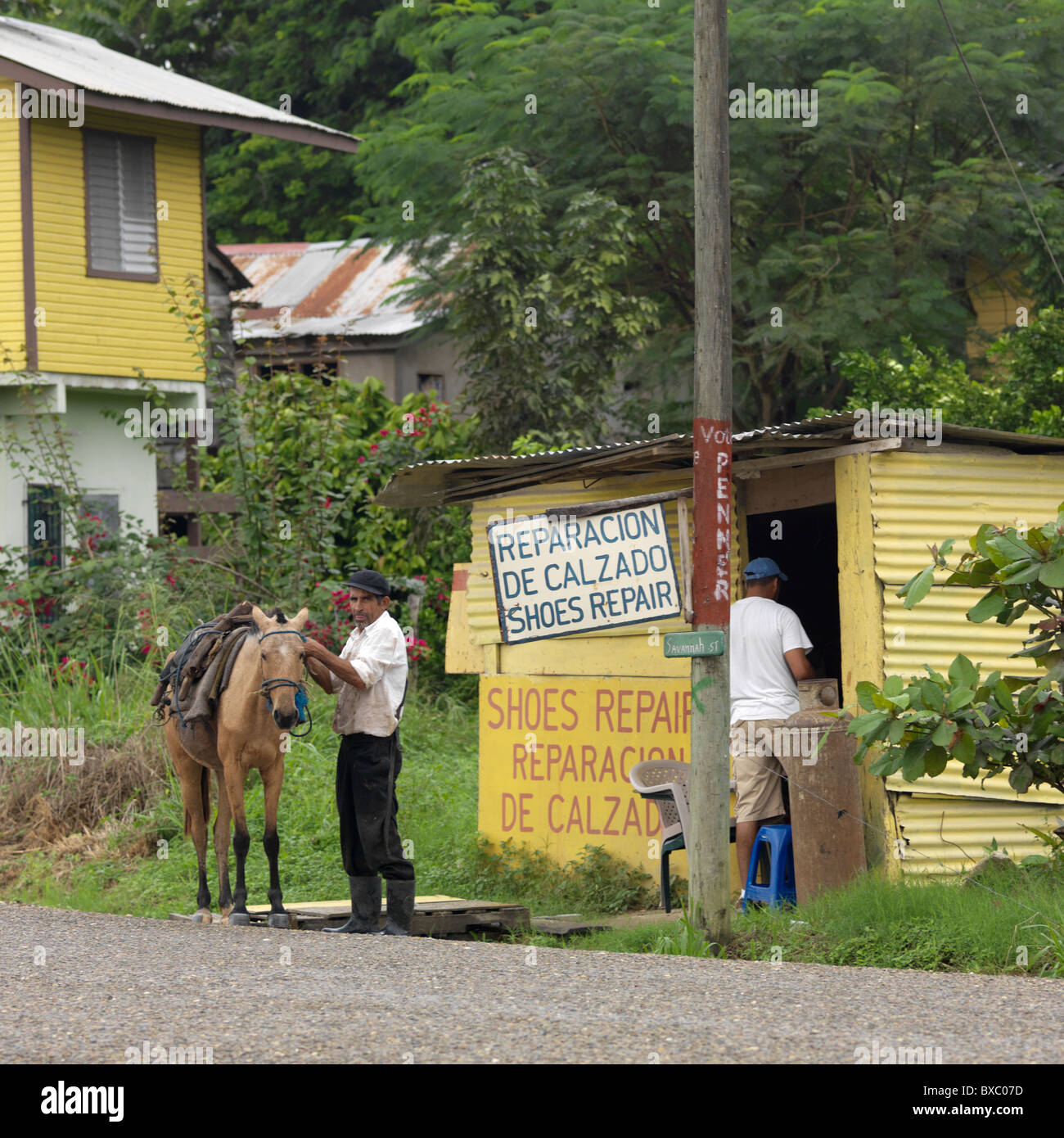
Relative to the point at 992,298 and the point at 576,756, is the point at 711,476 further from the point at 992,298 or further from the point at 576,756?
the point at 992,298

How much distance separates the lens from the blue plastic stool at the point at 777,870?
10148 millimetres

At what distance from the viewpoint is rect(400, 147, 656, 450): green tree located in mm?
19938

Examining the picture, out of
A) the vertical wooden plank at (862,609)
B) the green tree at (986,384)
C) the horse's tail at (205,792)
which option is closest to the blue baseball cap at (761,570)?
the vertical wooden plank at (862,609)

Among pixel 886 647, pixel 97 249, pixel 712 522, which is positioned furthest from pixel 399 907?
pixel 97 249

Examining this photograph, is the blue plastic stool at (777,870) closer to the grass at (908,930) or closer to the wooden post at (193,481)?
the grass at (908,930)

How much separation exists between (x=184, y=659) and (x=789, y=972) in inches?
172

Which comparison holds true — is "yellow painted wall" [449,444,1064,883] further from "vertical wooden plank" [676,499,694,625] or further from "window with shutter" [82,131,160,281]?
"window with shutter" [82,131,160,281]

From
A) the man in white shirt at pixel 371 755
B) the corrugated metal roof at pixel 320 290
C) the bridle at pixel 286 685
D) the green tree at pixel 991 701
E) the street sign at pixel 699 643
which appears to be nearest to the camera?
the green tree at pixel 991 701

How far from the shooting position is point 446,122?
76.1 ft

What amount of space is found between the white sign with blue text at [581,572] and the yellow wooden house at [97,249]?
847 cm

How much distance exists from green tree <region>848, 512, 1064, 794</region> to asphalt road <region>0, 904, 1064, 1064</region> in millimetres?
1252

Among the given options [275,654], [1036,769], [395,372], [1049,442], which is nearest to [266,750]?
[275,654]

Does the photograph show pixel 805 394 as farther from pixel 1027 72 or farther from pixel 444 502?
pixel 444 502
